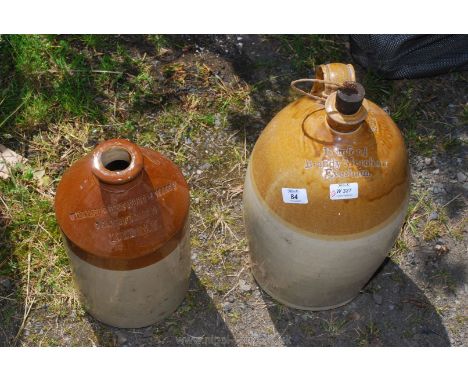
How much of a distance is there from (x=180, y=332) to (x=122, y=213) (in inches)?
34.5

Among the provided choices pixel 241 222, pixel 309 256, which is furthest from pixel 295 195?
pixel 241 222

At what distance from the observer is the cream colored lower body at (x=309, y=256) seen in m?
2.42

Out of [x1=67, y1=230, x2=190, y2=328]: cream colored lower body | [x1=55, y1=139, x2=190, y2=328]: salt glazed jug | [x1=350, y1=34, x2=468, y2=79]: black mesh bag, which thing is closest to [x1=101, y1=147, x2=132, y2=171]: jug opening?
[x1=55, y1=139, x2=190, y2=328]: salt glazed jug

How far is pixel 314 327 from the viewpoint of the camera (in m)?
2.96

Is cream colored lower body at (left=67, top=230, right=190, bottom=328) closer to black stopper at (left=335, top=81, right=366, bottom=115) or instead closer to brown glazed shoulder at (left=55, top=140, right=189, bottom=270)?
brown glazed shoulder at (left=55, top=140, right=189, bottom=270)

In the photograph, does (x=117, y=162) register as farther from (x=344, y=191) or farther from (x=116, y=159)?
(x=344, y=191)

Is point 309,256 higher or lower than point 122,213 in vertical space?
lower

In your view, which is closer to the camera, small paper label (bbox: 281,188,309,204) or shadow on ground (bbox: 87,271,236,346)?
small paper label (bbox: 281,188,309,204)

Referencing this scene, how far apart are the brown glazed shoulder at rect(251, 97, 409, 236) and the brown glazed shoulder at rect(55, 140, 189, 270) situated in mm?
356

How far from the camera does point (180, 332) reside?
9.61ft

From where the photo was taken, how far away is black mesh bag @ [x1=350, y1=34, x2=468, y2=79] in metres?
3.61

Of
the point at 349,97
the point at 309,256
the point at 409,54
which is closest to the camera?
the point at 349,97

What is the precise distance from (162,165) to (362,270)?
0.87m

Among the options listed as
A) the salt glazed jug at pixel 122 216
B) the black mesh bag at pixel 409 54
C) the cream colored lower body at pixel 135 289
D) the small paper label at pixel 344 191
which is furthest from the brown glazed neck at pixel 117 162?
the black mesh bag at pixel 409 54
